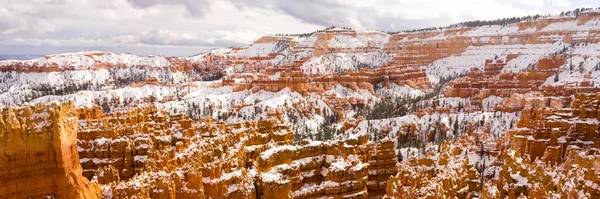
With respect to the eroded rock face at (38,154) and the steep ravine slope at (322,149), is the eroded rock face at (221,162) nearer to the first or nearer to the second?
the steep ravine slope at (322,149)

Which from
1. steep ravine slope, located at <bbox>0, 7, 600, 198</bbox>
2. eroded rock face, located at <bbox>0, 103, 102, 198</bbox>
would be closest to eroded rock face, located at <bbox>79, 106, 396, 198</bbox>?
steep ravine slope, located at <bbox>0, 7, 600, 198</bbox>

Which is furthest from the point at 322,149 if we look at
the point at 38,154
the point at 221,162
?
the point at 38,154

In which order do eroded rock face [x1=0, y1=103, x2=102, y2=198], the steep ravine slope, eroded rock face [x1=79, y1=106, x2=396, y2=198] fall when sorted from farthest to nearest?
eroded rock face [x1=79, y1=106, x2=396, y2=198] < the steep ravine slope < eroded rock face [x1=0, y1=103, x2=102, y2=198]

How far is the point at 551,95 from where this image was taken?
244ft

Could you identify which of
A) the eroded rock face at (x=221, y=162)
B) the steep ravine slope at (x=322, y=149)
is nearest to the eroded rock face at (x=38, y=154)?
the steep ravine slope at (x=322, y=149)

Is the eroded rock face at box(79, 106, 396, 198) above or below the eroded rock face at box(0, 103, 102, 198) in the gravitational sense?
below

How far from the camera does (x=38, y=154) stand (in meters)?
15.1

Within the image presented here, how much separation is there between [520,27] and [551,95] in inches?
5074

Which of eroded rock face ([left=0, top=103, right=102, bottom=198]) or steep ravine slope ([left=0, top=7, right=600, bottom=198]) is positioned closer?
eroded rock face ([left=0, top=103, right=102, bottom=198])

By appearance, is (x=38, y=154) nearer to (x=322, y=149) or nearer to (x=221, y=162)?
(x=221, y=162)

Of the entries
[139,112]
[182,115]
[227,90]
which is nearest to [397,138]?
[182,115]

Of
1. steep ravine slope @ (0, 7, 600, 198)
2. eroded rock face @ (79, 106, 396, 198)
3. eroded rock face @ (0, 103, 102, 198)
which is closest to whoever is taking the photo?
eroded rock face @ (0, 103, 102, 198)

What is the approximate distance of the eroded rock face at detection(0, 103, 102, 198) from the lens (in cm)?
1438

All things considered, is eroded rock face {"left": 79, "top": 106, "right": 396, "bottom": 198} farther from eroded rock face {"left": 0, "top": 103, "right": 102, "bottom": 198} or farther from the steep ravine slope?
eroded rock face {"left": 0, "top": 103, "right": 102, "bottom": 198}
